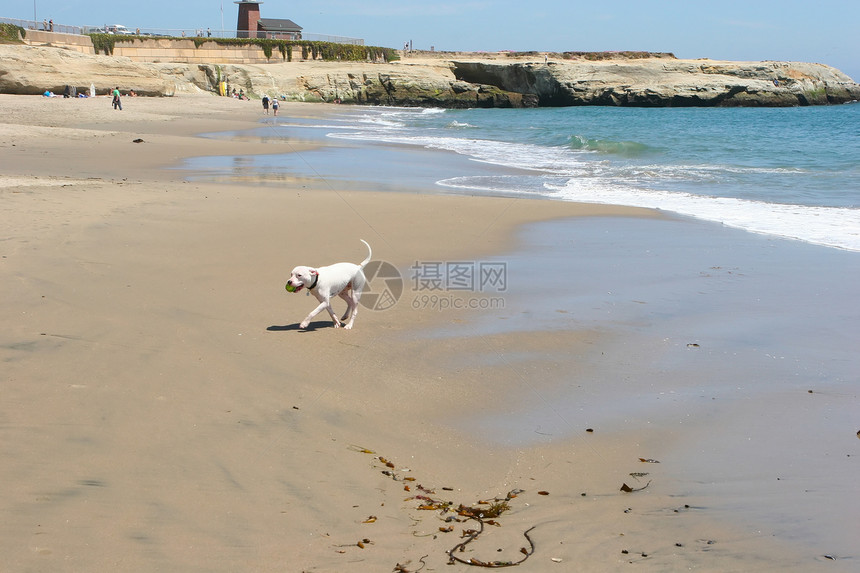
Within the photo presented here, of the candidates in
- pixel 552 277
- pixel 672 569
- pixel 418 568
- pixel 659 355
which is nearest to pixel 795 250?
pixel 552 277

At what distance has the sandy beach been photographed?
10.6 feet

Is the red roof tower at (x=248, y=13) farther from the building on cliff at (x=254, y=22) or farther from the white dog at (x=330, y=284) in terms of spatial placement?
the white dog at (x=330, y=284)

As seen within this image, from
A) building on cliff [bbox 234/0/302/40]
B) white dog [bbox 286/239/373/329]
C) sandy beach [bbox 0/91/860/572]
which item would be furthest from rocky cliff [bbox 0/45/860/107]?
white dog [bbox 286/239/373/329]

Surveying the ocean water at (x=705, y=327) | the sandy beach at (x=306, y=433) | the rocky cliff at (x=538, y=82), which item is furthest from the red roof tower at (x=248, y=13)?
the sandy beach at (x=306, y=433)

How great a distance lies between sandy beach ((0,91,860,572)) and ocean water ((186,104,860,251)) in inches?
216

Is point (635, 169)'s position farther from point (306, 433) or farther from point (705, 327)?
point (306, 433)

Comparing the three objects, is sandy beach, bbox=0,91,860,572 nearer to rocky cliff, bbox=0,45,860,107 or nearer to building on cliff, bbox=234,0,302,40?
rocky cliff, bbox=0,45,860,107

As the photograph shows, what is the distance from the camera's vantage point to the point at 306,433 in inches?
171

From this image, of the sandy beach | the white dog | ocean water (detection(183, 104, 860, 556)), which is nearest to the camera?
the sandy beach

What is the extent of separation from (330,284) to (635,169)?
15.7 meters

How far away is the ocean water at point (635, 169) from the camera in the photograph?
519 inches

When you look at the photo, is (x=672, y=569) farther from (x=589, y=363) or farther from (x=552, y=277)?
(x=552, y=277)

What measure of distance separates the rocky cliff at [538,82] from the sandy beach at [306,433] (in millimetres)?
51957

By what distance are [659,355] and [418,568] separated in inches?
136
